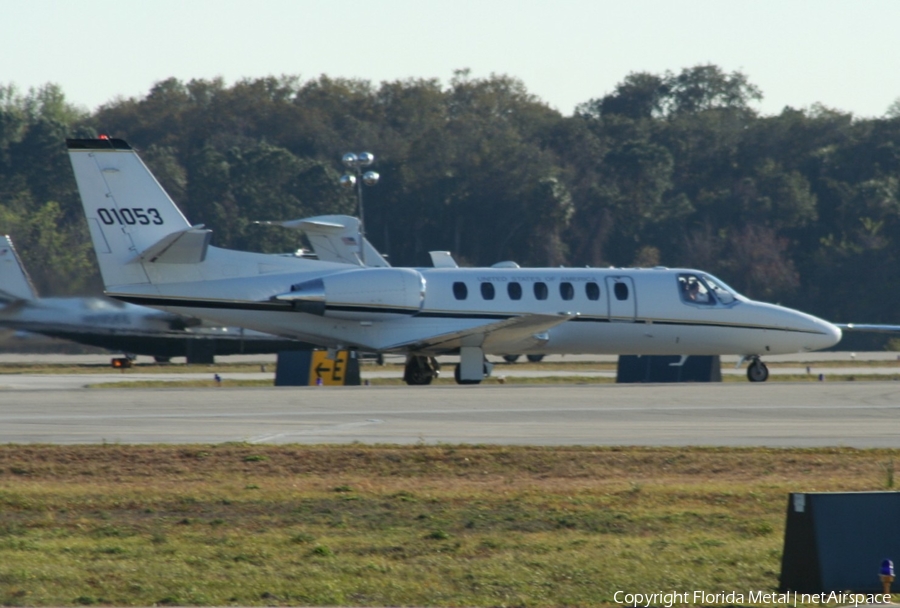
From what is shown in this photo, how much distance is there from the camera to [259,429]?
18.9 metres

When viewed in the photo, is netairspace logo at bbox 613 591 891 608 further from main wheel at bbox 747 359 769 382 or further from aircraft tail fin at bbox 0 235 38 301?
aircraft tail fin at bbox 0 235 38 301

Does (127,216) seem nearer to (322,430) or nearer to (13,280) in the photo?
(322,430)

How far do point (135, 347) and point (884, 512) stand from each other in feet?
114

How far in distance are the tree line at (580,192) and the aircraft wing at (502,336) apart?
128 feet

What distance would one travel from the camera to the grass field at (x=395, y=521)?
9.40m

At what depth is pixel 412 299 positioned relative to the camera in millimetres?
28141

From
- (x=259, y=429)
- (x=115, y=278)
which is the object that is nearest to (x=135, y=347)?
(x=115, y=278)

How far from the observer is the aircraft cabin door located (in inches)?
1163

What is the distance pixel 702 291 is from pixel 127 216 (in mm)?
13864

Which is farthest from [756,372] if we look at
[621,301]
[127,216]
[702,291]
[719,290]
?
[127,216]

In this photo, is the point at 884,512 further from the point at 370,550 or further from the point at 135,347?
the point at 135,347

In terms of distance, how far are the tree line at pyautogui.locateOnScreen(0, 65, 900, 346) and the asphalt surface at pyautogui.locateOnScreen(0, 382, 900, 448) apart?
42.7m

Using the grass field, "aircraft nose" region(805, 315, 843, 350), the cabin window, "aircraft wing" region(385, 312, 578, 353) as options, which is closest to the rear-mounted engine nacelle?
"aircraft wing" region(385, 312, 578, 353)

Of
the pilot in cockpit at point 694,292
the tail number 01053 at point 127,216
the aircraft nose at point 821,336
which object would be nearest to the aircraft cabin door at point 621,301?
the pilot in cockpit at point 694,292
